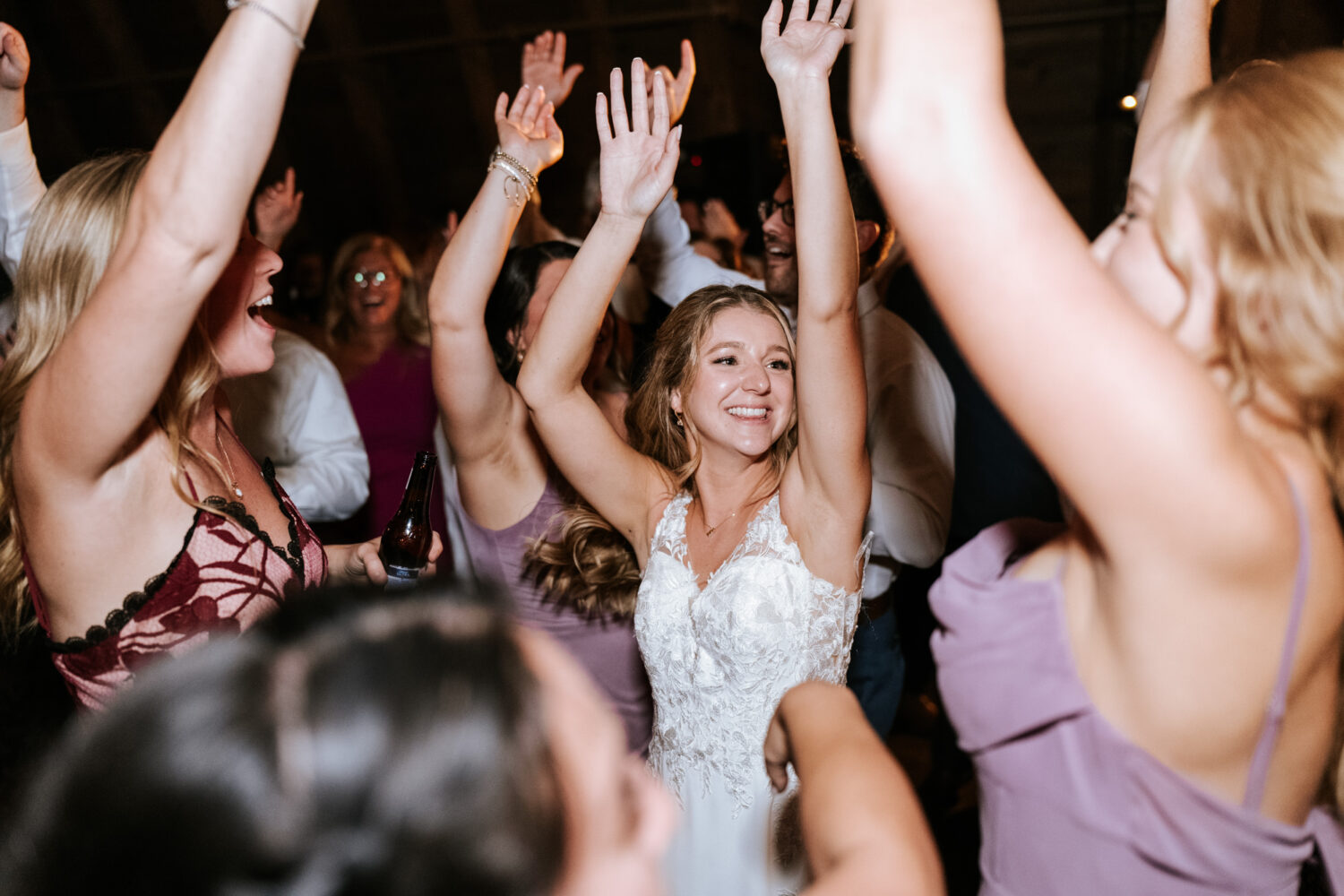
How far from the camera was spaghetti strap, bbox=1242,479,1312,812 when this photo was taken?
0.76 meters

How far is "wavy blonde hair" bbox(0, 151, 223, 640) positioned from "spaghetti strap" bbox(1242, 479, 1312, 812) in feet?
4.16

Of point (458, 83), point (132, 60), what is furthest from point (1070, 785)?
point (132, 60)

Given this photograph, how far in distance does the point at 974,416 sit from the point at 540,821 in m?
Answer: 2.38

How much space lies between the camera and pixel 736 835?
1.69m

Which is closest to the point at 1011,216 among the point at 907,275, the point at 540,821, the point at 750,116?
the point at 540,821

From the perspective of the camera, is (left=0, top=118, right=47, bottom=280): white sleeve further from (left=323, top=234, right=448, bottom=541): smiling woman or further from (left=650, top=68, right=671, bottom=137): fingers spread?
(left=650, top=68, right=671, bottom=137): fingers spread

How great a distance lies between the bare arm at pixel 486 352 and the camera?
188 cm

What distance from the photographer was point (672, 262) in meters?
3.34

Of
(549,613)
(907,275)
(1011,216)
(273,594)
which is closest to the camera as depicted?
(1011,216)

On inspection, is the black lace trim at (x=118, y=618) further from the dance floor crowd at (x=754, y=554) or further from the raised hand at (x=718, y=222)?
the raised hand at (x=718, y=222)

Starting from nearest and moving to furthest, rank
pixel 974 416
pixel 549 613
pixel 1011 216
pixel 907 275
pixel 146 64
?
pixel 1011 216 → pixel 549 613 → pixel 974 416 → pixel 907 275 → pixel 146 64

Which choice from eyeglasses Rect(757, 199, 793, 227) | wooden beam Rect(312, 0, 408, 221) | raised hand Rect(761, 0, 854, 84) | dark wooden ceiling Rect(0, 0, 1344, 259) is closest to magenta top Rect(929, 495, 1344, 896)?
raised hand Rect(761, 0, 854, 84)

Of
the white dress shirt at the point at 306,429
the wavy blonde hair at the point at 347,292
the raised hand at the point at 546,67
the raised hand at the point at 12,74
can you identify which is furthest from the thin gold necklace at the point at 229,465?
the wavy blonde hair at the point at 347,292

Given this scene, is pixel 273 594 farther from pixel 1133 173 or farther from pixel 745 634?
pixel 1133 173
